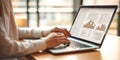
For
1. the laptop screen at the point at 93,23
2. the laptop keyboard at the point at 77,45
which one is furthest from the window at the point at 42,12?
the laptop keyboard at the point at 77,45

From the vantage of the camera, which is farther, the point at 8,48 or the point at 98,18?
the point at 98,18

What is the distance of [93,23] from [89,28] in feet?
0.13

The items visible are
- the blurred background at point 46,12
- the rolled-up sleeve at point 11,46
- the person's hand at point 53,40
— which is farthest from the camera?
the blurred background at point 46,12

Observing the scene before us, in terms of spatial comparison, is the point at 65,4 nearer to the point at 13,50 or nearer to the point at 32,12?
the point at 32,12

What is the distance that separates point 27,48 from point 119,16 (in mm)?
3452

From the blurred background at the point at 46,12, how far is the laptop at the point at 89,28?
2872 mm

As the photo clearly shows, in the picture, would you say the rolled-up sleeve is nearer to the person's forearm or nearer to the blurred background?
the person's forearm

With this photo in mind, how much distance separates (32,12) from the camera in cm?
443

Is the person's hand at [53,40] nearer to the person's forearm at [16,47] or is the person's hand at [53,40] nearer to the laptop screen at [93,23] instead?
the person's forearm at [16,47]

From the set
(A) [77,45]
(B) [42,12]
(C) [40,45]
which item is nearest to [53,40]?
(C) [40,45]

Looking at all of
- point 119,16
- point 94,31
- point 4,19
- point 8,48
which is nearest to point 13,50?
point 8,48

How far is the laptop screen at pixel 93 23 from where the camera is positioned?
1126 millimetres

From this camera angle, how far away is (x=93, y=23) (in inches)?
48.4

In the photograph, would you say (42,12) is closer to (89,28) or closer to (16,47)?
(89,28)
